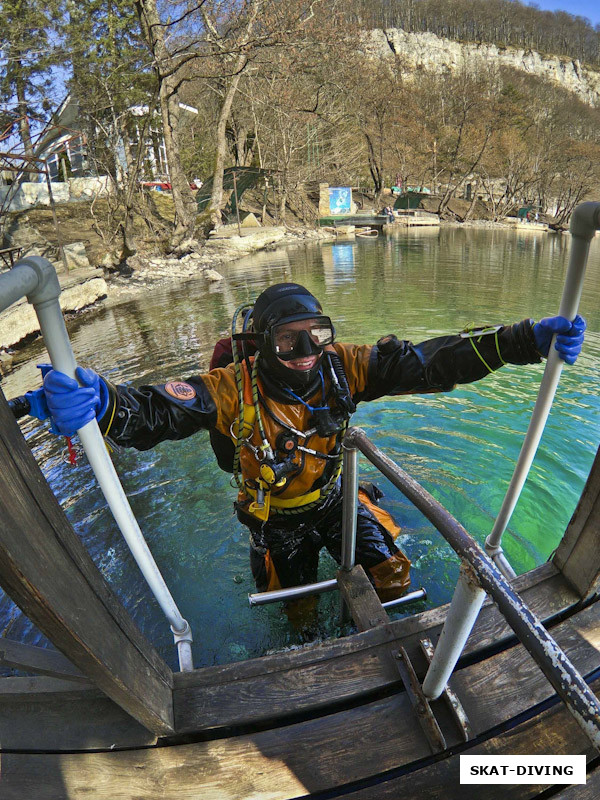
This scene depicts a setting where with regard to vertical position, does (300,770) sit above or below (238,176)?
below

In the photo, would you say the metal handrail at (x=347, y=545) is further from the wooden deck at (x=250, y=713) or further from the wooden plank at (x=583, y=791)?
the wooden plank at (x=583, y=791)

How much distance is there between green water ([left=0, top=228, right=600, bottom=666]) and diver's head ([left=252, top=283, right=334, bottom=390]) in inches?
76.5

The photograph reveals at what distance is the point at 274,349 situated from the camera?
255 cm

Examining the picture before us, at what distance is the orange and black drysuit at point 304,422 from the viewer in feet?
8.08

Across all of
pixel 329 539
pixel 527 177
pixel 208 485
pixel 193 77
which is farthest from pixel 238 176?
pixel 527 177

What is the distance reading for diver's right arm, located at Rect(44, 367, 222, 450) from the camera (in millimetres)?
1820

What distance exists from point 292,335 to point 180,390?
2.24 feet

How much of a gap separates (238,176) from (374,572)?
30.5 m

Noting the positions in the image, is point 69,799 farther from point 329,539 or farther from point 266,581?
point 329,539

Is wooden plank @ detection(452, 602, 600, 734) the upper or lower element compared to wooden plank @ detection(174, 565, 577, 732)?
lower

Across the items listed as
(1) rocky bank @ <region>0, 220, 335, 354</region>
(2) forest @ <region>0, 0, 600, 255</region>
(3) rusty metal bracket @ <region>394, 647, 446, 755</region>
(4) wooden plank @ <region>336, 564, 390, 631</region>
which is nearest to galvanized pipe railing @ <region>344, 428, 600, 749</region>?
(3) rusty metal bracket @ <region>394, 647, 446, 755</region>

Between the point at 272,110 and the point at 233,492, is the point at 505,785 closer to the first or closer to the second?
the point at 233,492

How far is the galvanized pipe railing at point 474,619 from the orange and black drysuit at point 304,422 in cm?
97

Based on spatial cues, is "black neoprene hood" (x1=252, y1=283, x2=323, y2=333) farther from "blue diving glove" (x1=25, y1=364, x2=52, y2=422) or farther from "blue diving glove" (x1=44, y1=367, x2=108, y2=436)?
"blue diving glove" (x1=25, y1=364, x2=52, y2=422)
